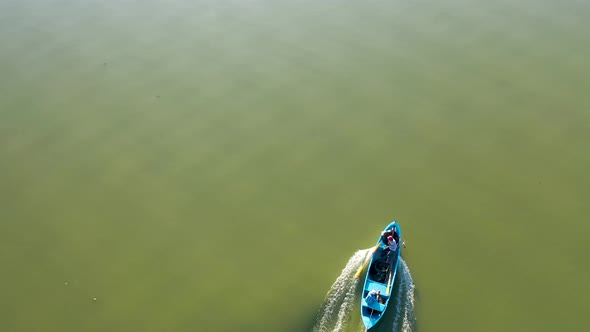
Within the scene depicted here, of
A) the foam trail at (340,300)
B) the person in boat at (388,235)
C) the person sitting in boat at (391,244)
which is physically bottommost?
the foam trail at (340,300)

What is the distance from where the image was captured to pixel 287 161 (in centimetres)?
1097

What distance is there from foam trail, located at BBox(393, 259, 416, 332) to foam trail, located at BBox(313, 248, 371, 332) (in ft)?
2.43

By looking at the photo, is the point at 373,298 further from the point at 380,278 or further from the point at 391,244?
the point at 391,244

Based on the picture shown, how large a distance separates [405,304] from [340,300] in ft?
3.62

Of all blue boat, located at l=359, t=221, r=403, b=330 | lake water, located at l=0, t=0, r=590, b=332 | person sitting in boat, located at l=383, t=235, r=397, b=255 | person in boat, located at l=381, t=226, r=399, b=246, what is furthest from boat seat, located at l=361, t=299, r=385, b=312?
person in boat, located at l=381, t=226, r=399, b=246

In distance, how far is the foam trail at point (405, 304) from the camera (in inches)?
333

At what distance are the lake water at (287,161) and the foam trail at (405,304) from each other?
0.13 feet

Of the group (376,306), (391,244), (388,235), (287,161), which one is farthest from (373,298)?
(287,161)

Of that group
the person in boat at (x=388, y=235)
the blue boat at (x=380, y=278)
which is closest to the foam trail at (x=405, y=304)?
the blue boat at (x=380, y=278)

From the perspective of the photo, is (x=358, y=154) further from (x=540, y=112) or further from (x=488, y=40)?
(x=488, y=40)

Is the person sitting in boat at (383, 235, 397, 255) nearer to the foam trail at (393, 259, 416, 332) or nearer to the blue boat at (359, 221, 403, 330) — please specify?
the blue boat at (359, 221, 403, 330)

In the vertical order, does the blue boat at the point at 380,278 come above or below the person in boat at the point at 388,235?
below

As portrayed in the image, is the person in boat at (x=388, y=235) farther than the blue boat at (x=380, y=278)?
Yes

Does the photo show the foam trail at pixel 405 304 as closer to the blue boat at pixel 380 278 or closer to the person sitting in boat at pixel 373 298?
the blue boat at pixel 380 278
